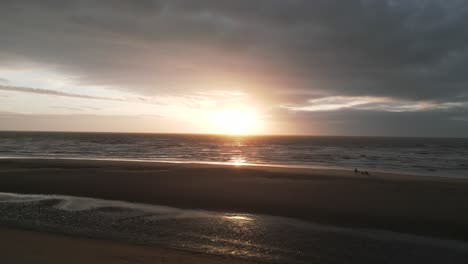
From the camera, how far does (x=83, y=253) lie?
6.63m

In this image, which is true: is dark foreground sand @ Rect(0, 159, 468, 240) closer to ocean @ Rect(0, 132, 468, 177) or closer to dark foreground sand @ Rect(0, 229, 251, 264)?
dark foreground sand @ Rect(0, 229, 251, 264)

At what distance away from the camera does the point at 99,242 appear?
7406mm

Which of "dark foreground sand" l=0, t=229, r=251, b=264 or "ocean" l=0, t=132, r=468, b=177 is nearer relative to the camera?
"dark foreground sand" l=0, t=229, r=251, b=264

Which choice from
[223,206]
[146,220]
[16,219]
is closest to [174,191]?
[223,206]

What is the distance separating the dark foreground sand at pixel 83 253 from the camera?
6246 millimetres

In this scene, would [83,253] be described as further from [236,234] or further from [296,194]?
[296,194]

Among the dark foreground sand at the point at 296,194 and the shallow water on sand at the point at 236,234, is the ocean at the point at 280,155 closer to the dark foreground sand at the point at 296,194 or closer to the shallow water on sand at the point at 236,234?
the dark foreground sand at the point at 296,194

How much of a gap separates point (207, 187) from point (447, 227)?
9979mm

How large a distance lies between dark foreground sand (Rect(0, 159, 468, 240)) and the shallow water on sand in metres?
1.08

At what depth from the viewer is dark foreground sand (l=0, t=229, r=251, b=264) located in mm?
6246

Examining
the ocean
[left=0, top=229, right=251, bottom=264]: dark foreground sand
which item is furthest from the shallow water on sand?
the ocean

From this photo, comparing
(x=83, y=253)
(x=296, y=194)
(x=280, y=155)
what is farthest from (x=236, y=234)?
(x=280, y=155)

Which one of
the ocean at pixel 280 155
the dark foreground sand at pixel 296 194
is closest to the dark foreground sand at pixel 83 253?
the dark foreground sand at pixel 296 194

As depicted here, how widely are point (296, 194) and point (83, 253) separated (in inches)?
380
